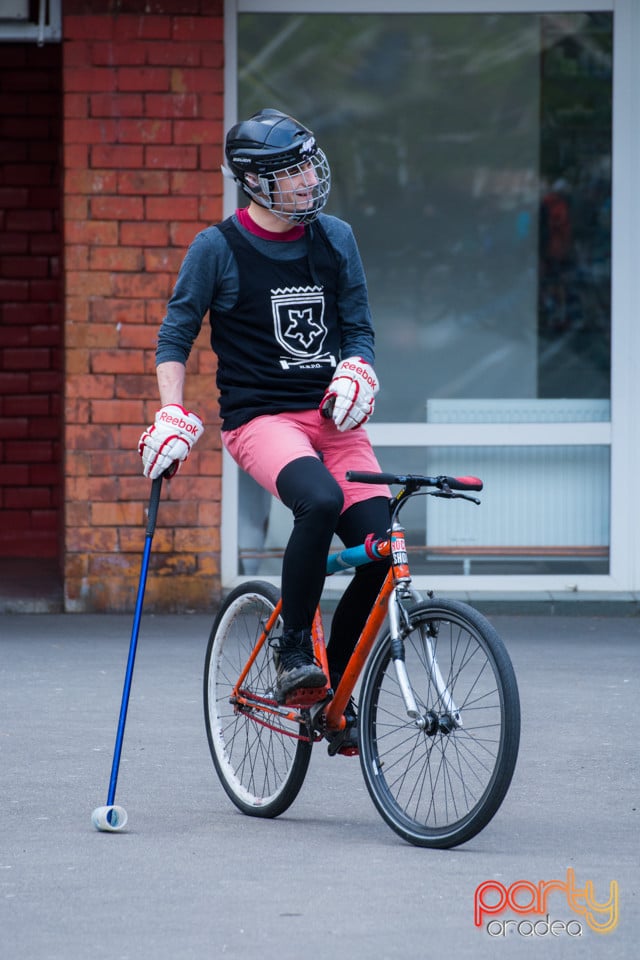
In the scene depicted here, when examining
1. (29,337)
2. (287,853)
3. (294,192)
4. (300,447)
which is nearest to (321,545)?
(300,447)

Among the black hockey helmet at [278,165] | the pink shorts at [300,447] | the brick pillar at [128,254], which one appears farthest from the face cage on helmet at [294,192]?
the brick pillar at [128,254]

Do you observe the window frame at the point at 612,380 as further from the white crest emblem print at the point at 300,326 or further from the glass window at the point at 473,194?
the white crest emblem print at the point at 300,326

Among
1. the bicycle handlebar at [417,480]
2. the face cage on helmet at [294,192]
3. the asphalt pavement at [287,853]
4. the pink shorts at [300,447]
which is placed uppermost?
the face cage on helmet at [294,192]

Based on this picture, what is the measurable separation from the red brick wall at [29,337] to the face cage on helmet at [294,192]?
6526mm

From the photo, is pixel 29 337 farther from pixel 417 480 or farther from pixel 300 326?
pixel 417 480

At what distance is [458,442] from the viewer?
30.1 feet

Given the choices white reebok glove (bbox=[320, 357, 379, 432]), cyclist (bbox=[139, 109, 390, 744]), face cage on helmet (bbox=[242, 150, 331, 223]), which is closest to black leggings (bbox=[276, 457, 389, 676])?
cyclist (bbox=[139, 109, 390, 744])

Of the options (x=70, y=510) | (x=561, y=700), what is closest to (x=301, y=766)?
(x=561, y=700)

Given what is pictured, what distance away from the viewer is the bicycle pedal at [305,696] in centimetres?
469

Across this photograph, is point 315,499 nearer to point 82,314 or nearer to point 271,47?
point 82,314

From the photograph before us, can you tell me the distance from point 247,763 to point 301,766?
335 mm

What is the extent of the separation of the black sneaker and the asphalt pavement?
0.43 m

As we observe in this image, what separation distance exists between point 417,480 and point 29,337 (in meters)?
7.20

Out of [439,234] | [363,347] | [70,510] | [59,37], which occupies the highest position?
[59,37]
